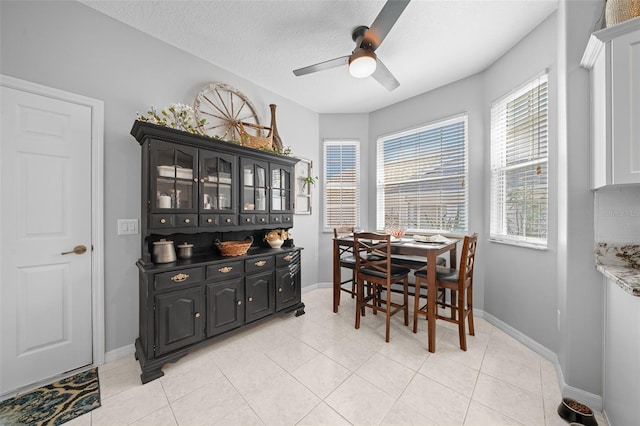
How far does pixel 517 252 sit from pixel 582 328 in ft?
Result: 3.13

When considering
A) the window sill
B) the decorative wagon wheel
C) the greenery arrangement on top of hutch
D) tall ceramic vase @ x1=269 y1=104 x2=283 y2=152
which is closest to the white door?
the greenery arrangement on top of hutch

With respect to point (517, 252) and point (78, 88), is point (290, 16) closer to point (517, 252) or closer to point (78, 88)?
point (78, 88)

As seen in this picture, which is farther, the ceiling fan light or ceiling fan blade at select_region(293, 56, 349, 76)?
ceiling fan blade at select_region(293, 56, 349, 76)

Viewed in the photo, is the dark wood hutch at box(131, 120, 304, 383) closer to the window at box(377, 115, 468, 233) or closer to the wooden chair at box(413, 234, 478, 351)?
the wooden chair at box(413, 234, 478, 351)

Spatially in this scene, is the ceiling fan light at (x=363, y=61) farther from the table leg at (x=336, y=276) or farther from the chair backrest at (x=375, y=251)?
the table leg at (x=336, y=276)

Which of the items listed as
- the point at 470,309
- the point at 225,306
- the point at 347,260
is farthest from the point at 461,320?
the point at 225,306

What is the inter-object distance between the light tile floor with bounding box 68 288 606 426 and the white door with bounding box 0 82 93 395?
1.34 ft

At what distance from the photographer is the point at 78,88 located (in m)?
1.89

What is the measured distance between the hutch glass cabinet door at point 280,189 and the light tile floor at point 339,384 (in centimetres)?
144

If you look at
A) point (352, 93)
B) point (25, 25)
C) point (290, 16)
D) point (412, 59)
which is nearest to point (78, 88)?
point (25, 25)

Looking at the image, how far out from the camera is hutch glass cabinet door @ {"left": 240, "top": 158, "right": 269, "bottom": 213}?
2.53 meters

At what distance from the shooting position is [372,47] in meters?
1.96

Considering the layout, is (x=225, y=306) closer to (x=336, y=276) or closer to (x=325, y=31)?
(x=336, y=276)

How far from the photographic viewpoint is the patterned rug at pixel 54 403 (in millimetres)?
1434
